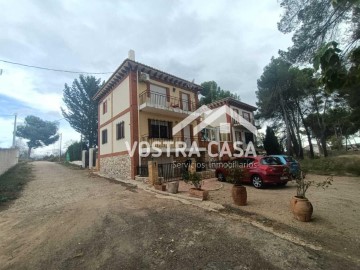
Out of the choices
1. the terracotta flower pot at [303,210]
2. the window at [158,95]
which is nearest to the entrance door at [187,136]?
the window at [158,95]

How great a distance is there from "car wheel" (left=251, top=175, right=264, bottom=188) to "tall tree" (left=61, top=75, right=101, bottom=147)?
23.3 metres

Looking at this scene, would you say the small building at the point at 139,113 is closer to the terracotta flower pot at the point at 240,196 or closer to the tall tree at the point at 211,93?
the terracotta flower pot at the point at 240,196

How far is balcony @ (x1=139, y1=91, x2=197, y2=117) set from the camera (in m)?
14.4

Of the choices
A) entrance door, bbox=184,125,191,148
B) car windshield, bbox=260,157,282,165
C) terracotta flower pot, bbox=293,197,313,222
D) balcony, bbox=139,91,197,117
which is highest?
balcony, bbox=139,91,197,117

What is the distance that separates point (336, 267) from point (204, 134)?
1607 cm

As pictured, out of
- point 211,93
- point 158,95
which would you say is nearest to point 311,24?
point 158,95

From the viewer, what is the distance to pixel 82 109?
28.7 metres

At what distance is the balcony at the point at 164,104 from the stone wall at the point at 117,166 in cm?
372

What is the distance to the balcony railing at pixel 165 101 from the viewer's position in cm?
1476

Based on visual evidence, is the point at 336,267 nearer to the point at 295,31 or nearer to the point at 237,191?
the point at 237,191

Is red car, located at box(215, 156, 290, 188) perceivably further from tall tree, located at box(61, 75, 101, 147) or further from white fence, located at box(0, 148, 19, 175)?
tall tree, located at box(61, 75, 101, 147)

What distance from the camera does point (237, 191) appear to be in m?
7.34

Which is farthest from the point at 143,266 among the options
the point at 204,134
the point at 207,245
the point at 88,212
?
the point at 204,134

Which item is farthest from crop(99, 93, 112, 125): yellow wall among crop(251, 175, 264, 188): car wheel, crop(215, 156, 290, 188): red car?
crop(251, 175, 264, 188): car wheel
